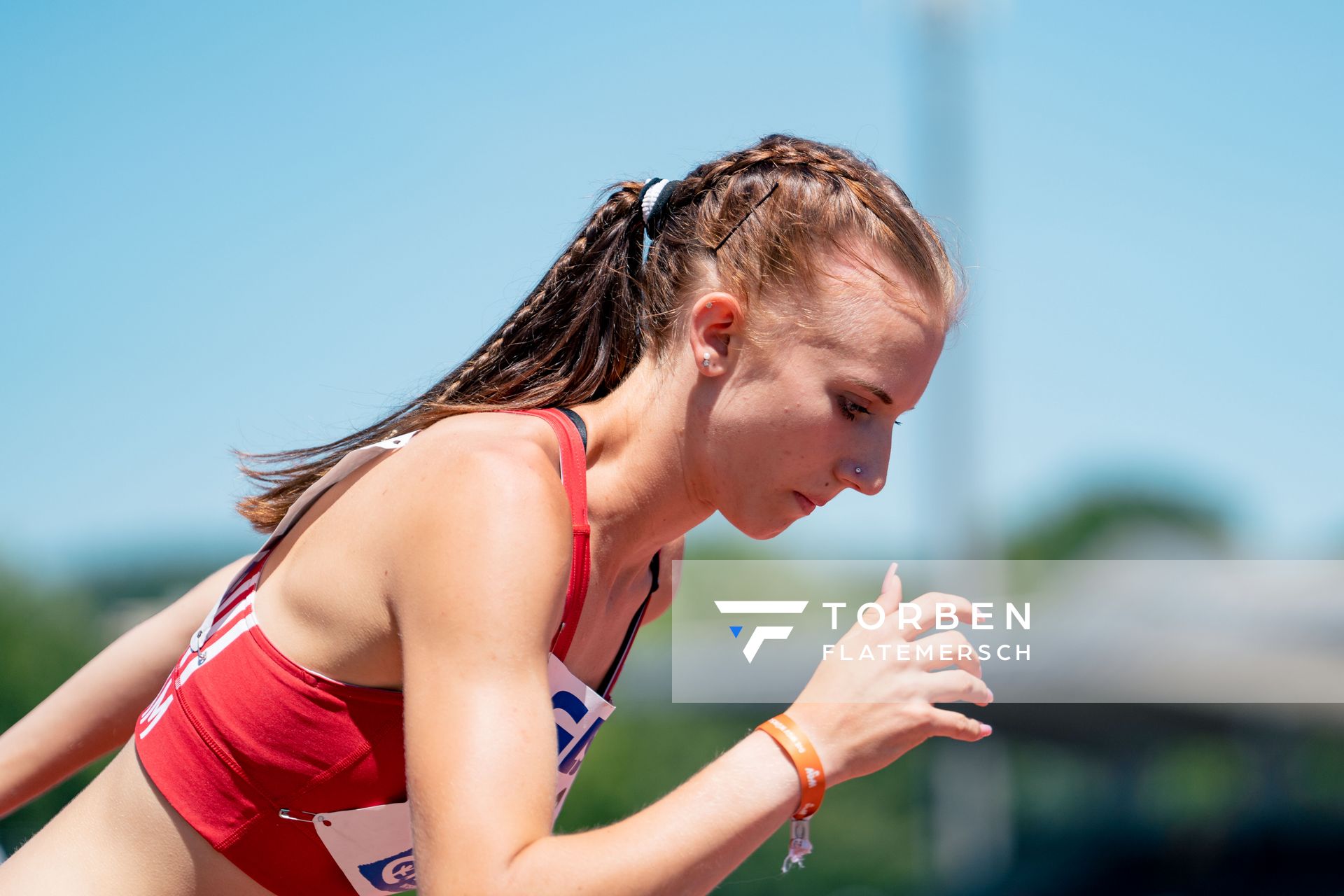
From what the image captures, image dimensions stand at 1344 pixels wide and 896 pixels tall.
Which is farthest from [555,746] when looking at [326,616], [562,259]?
[562,259]

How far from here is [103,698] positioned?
251 centimetres

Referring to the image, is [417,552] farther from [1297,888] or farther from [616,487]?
[1297,888]

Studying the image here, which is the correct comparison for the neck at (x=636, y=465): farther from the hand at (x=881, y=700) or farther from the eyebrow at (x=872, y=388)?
the hand at (x=881, y=700)

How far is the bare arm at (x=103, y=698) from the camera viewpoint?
2512mm

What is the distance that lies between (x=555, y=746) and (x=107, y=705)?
1.31 metres

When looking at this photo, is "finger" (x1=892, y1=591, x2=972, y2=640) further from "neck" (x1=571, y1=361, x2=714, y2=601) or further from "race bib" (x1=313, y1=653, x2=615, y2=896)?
"race bib" (x1=313, y1=653, x2=615, y2=896)

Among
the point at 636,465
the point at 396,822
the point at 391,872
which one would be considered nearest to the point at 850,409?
the point at 636,465

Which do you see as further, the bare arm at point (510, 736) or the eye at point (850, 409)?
the eye at point (850, 409)

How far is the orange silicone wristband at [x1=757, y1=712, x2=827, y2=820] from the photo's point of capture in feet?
5.90

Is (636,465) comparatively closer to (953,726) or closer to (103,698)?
(953,726)

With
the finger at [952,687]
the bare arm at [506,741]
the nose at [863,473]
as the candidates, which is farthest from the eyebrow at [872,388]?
the bare arm at [506,741]

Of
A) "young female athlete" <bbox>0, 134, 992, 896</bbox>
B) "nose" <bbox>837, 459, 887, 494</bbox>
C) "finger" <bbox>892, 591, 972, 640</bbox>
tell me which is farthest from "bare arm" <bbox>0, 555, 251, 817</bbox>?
"finger" <bbox>892, 591, 972, 640</bbox>

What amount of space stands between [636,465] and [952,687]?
2.28 ft

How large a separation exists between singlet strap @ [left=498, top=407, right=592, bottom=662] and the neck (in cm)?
13
